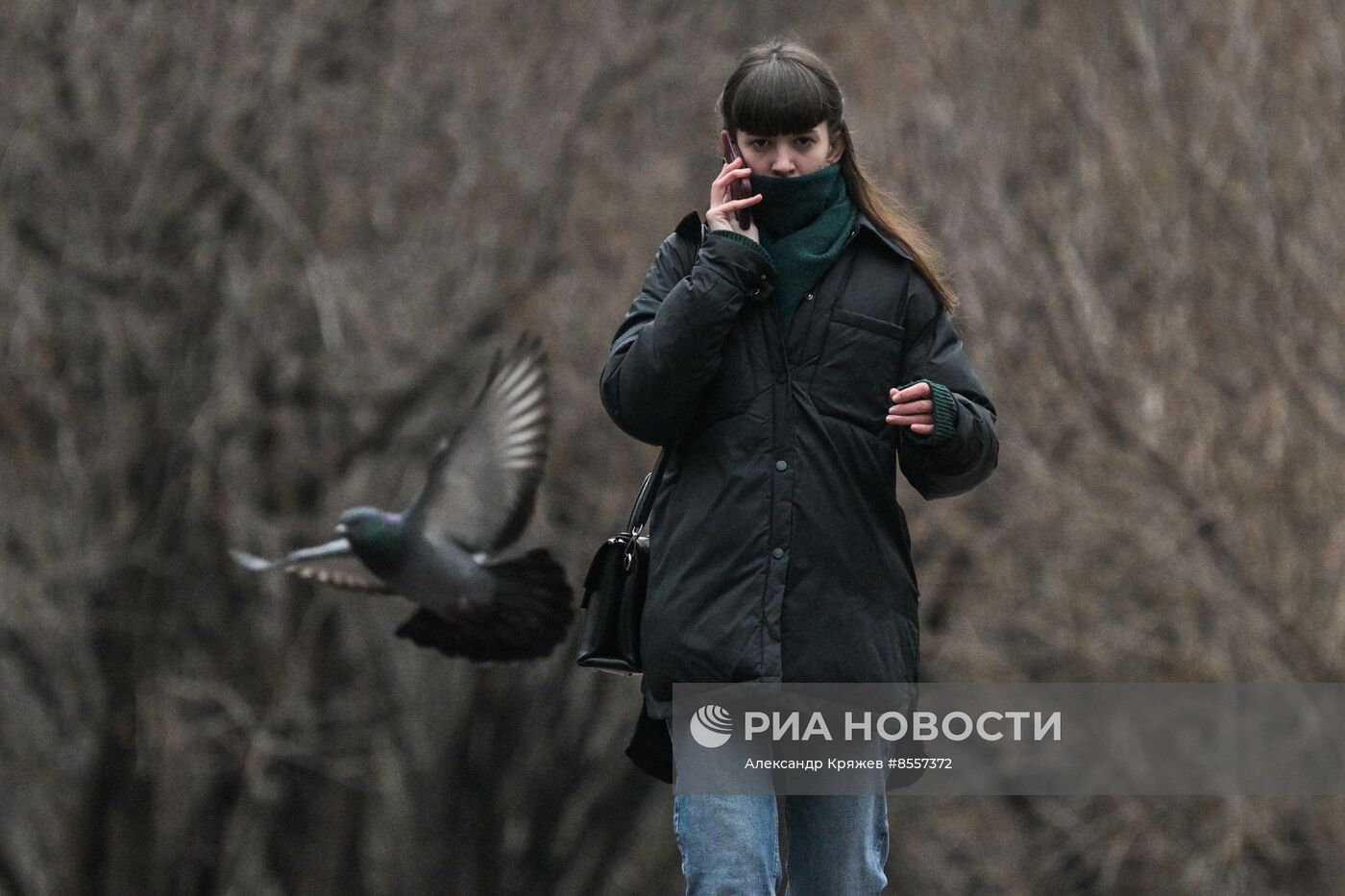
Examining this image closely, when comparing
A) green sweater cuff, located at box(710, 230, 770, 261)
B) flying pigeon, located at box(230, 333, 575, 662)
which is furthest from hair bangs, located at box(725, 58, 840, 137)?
flying pigeon, located at box(230, 333, 575, 662)

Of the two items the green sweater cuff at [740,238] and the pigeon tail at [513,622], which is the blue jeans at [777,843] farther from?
the pigeon tail at [513,622]

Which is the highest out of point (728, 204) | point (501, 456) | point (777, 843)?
point (501, 456)

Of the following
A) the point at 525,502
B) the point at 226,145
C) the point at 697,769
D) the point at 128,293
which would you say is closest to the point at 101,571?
the point at 128,293

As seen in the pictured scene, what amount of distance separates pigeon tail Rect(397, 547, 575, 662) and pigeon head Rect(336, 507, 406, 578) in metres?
0.16

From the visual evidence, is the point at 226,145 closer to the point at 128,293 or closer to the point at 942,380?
the point at 128,293

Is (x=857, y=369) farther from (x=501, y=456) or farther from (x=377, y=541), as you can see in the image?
(x=501, y=456)

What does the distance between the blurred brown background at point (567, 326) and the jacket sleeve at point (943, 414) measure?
6109 mm

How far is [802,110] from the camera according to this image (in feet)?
11.8

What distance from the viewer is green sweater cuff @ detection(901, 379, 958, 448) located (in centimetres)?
348

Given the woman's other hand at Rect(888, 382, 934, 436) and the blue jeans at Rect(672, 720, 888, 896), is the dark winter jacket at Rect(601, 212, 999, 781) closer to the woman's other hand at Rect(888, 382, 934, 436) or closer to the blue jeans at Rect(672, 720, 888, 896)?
the woman's other hand at Rect(888, 382, 934, 436)

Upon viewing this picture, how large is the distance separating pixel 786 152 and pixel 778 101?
0.09 m

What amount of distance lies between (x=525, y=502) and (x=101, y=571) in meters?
4.85

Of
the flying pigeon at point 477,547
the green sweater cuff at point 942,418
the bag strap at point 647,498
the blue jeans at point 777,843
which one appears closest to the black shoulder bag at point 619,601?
the bag strap at point 647,498

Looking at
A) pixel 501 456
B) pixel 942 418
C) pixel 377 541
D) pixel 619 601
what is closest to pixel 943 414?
pixel 942 418
